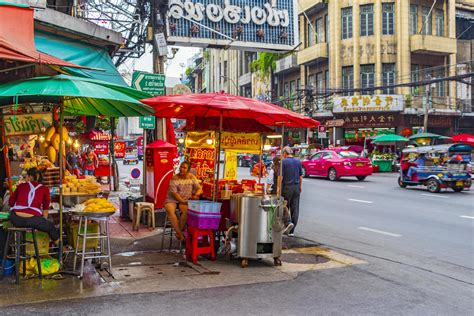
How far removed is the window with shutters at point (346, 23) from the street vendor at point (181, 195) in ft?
107

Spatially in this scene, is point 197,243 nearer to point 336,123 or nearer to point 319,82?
point 336,123

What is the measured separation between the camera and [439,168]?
763 inches

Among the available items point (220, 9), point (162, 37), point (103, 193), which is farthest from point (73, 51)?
point (220, 9)

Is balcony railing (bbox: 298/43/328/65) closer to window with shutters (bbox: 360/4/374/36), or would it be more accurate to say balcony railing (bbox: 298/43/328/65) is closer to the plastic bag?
window with shutters (bbox: 360/4/374/36)

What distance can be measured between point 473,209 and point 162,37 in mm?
10142

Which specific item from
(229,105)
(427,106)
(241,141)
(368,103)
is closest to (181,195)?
(229,105)

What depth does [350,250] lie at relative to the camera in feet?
30.1

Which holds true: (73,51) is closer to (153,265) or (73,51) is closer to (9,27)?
(9,27)

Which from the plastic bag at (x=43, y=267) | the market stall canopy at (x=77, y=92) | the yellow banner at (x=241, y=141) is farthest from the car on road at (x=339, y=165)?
the plastic bag at (x=43, y=267)

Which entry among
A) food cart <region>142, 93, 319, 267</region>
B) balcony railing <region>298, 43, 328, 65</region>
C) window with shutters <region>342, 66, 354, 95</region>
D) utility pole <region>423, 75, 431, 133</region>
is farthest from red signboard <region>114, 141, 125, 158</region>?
food cart <region>142, 93, 319, 267</region>

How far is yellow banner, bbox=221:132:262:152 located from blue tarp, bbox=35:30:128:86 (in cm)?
328

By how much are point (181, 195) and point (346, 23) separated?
3315 cm

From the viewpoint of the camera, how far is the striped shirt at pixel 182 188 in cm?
894

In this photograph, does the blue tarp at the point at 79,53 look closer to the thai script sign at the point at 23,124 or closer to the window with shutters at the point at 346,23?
the thai script sign at the point at 23,124
